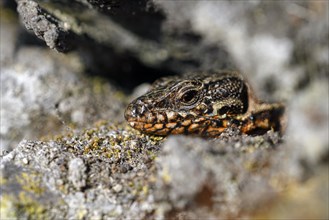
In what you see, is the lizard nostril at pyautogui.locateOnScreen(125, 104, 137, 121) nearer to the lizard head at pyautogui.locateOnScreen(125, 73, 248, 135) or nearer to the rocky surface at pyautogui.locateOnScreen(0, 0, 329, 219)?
the lizard head at pyautogui.locateOnScreen(125, 73, 248, 135)

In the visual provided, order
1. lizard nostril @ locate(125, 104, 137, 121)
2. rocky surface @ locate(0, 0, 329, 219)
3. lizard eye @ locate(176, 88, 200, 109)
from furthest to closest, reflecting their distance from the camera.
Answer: lizard eye @ locate(176, 88, 200, 109), lizard nostril @ locate(125, 104, 137, 121), rocky surface @ locate(0, 0, 329, 219)

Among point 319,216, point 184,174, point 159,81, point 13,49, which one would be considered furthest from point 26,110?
point 319,216

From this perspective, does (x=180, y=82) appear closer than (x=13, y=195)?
No

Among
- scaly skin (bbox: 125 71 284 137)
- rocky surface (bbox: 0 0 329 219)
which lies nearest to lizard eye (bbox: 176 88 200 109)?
scaly skin (bbox: 125 71 284 137)

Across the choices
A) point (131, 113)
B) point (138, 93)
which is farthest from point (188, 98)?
point (138, 93)

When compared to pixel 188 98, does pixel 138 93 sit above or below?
above

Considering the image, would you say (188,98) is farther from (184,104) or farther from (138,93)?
(138,93)

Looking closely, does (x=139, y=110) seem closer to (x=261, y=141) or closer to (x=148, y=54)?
(x=261, y=141)
